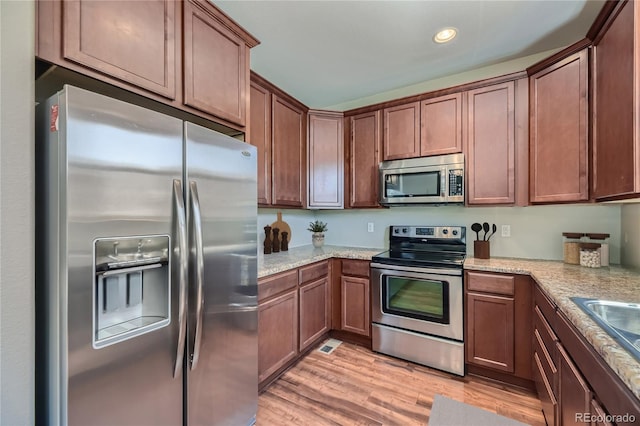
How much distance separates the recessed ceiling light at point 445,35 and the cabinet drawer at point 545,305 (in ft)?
6.29

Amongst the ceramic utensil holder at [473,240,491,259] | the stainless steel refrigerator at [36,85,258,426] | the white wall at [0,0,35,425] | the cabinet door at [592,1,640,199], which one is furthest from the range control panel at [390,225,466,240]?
the white wall at [0,0,35,425]

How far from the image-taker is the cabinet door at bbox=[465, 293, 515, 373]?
205 cm

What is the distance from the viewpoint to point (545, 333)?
1584 mm

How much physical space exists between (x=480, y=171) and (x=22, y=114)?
2876 millimetres

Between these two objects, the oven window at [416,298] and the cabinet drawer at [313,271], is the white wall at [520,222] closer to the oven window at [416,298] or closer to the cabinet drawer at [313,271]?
the oven window at [416,298]

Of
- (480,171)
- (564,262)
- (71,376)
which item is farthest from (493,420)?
(71,376)

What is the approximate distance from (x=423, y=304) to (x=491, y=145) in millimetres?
1507

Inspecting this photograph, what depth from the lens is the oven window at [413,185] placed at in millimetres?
2551

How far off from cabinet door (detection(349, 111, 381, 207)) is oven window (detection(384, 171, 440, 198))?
0.17 metres

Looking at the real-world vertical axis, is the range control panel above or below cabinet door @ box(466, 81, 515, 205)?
below

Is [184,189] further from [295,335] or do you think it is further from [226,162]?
[295,335]

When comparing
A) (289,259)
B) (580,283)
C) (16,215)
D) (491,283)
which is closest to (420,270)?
(491,283)

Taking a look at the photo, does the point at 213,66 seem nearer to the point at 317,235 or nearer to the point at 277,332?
the point at 277,332

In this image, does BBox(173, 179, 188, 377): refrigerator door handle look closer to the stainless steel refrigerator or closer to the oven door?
the stainless steel refrigerator
